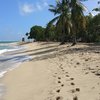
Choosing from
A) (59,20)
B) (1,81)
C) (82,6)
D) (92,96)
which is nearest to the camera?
(92,96)

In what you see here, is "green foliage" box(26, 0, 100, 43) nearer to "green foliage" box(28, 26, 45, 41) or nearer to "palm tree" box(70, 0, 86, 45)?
"palm tree" box(70, 0, 86, 45)

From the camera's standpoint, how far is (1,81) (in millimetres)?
12602

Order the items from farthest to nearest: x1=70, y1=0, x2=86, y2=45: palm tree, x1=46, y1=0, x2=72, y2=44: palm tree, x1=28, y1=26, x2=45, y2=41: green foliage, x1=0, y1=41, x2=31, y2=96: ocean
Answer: x1=28, y1=26, x2=45, y2=41: green foliage → x1=46, y1=0, x2=72, y2=44: palm tree → x1=70, y1=0, x2=86, y2=45: palm tree → x1=0, y1=41, x2=31, y2=96: ocean

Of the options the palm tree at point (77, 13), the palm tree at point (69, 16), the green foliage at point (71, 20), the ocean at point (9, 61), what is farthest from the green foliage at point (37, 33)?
the ocean at point (9, 61)

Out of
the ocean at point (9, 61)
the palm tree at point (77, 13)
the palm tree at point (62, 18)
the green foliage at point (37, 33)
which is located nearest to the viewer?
the ocean at point (9, 61)

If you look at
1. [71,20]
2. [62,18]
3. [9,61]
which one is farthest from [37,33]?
[9,61]

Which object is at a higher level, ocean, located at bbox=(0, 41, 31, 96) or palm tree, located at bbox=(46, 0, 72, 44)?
palm tree, located at bbox=(46, 0, 72, 44)

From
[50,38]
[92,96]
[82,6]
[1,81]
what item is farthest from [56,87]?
[50,38]

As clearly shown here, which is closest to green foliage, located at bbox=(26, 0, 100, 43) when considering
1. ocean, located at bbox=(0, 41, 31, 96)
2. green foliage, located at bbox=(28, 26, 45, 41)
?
ocean, located at bbox=(0, 41, 31, 96)

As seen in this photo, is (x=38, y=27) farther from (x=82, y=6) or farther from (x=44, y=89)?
(x=44, y=89)

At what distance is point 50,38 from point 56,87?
74.7m

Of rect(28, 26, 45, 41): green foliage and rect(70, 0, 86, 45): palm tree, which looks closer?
rect(70, 0, 86, 45): palm tree

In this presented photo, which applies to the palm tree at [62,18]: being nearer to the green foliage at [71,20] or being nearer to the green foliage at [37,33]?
the green foliage at [71,20]

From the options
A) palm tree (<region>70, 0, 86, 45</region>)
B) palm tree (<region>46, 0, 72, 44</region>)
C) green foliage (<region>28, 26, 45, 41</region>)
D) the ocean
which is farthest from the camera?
green foliage (<region>28, 26, 45, 41</region>)
